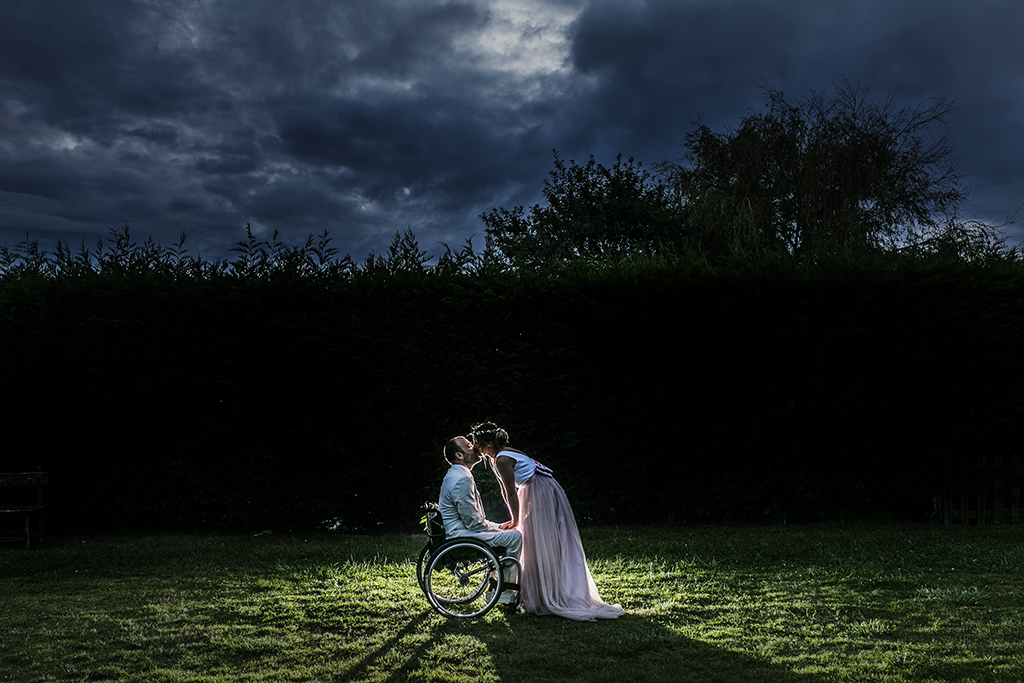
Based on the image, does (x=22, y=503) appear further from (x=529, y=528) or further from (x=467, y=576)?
(x=529, y=528)

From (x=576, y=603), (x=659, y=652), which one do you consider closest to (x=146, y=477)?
(x=576, y=603)

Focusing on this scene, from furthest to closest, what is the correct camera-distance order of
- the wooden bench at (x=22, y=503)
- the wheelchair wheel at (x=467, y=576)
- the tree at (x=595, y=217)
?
1. the tree at (x=595, y=217)
2. the wooden bench at (x=22, y=503)
3. the wheelchair wheel at (x=467, y=576)

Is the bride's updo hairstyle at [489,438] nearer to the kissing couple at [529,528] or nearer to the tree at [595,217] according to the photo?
the kissing couple at [529,528]

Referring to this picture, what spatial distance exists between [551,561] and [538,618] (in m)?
0.44

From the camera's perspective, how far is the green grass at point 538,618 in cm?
464

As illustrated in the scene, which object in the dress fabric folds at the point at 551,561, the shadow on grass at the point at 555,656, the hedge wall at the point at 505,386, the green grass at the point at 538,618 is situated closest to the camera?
the shadow on grass at the point at 555,656

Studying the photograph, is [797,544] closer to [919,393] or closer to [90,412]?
[919,393]

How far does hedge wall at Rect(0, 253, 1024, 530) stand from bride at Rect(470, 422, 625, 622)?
143 inches

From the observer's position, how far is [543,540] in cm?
595

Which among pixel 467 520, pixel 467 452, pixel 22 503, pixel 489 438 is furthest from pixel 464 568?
pixel 22 503

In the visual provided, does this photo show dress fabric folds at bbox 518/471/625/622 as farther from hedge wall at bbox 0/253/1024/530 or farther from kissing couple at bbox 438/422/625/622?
hedge wall at bbox 0/253/1024/530

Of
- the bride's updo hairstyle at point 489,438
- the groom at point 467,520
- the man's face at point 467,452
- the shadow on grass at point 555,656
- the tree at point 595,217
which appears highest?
the tree at point 595,217

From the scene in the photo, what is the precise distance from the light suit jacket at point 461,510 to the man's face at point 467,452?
0.10 metres

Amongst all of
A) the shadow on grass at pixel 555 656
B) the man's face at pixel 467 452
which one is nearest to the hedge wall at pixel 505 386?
the man's face at pixel 467 452
